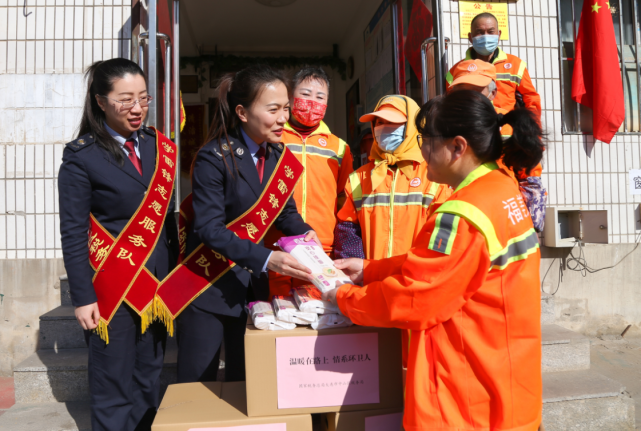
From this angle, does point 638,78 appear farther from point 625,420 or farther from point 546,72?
point 625,420

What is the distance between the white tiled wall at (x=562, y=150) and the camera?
14.4ft

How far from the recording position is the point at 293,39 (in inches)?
300

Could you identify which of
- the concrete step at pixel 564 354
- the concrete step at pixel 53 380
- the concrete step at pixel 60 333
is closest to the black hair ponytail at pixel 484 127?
the concrete step at pixel 564 354

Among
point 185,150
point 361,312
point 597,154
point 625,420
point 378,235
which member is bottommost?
point 625,420

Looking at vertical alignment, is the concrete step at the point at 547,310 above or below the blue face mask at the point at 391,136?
below

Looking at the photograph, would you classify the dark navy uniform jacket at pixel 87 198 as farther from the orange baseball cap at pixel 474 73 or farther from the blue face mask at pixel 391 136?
the orange baseball cap at pixel 474 73

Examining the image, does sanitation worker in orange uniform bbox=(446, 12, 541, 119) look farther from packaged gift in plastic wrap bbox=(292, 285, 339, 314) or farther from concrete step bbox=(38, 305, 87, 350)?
concrete step bbox=(38, 305, 87, 350)

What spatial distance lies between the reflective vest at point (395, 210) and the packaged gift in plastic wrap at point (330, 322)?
79 cm

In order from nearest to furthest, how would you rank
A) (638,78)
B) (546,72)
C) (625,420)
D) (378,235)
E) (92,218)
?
(92,218)
(378,235)
(625,420)
(546,72)
(638,78)

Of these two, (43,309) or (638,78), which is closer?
(43,309)

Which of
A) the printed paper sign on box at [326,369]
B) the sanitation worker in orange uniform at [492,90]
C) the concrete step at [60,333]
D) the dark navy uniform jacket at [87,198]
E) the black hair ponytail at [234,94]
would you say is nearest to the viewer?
the printed paper sign on box at [326,369]

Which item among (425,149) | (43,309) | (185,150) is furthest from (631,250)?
(185,150)

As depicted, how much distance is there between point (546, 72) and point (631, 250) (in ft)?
6.01

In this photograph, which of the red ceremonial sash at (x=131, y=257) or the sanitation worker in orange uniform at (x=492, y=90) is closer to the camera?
the red ceremonial sash at (x=131, y=257)
